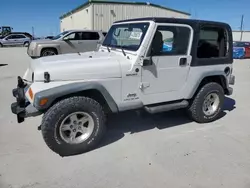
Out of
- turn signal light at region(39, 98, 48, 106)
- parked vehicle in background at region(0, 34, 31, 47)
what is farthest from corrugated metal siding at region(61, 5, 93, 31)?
turn signal light at region(39, 98, 48, 106)

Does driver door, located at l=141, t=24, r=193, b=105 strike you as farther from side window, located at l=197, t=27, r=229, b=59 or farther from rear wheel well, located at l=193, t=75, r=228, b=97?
rear wheel well, located at l=193, t=75, r=228, b=97

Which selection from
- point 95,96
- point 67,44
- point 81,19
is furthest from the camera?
point 81,19

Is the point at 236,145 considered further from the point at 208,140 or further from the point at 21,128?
the point at 21,128

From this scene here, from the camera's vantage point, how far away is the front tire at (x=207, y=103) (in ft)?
14.7

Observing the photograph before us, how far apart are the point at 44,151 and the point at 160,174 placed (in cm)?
178

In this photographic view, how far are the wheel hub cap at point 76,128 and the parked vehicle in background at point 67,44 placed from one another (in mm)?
9014

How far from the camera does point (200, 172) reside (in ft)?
9.96

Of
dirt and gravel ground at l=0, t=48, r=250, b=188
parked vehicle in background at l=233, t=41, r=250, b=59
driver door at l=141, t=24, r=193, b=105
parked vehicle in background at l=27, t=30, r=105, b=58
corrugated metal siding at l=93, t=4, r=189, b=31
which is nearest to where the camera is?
dirt and gravel ground at l=0, t=48, r=250, b=188

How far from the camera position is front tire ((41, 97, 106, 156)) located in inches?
125

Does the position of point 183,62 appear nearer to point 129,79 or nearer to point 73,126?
point 129,79

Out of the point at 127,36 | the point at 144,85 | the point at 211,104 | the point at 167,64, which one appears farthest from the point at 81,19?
the point at 144,85

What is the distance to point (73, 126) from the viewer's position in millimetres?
3404

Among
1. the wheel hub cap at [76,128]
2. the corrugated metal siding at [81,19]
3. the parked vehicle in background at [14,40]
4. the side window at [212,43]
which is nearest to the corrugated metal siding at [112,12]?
the corrugated metal siding at [81,19]

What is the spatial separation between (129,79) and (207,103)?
6.58 feet
